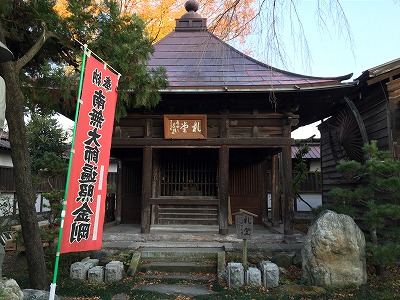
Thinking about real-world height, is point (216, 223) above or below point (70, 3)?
below

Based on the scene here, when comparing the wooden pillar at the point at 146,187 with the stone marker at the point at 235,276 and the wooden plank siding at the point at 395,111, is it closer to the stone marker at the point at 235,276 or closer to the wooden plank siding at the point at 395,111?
the stone marker at the point at 235,276

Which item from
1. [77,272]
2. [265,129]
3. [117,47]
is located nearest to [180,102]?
[265,129]

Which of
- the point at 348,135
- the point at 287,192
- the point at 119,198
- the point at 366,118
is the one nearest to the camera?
the point at 287,192

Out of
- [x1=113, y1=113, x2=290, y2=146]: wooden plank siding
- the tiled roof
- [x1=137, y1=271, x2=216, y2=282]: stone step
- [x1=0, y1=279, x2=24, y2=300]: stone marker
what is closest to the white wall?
[x1=113, y1=113, x2=290, y2=146]: wooden plank siding

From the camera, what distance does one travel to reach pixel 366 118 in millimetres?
9766

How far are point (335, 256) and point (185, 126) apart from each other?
15.9ft

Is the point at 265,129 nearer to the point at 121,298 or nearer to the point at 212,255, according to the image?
the point at 212,255

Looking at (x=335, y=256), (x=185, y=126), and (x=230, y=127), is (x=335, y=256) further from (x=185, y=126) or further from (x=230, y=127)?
(x=185, y=126)

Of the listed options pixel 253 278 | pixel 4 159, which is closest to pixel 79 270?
pixel 253 278

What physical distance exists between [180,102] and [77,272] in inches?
193

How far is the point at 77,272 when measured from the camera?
21.9 feet

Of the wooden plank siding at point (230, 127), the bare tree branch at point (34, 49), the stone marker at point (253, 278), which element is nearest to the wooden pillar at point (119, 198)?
the wooden plank siding at point (230, 127)

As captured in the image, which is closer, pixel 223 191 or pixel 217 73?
pixel 223 191

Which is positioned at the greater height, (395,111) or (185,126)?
(395,111)
